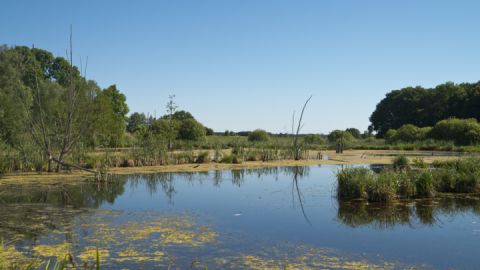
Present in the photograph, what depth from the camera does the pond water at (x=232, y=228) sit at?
626 cm

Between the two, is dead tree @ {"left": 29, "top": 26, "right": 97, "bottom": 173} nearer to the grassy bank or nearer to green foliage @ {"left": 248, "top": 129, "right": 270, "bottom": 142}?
the grassy bank

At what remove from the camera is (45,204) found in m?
10.6

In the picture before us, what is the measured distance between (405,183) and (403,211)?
1756 millimetres

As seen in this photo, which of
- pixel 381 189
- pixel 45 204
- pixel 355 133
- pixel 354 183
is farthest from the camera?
Answer: pixel 355 133

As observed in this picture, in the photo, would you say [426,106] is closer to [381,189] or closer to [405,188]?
[405,188]

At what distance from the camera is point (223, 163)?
20812 millimetres

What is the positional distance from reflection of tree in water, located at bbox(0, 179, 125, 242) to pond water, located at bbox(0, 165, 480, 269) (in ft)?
0.07

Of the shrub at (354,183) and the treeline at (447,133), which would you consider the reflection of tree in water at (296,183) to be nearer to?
the shrub at (354,183)

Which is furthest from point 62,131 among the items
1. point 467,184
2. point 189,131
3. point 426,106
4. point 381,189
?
point 426,106

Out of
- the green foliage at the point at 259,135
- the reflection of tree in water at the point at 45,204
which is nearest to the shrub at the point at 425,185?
the reflection of tree in water at the point at 45,204

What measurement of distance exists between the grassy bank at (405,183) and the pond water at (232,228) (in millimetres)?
459

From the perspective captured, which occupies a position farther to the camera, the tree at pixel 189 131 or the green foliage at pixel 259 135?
the green foliage at pixel 259 135

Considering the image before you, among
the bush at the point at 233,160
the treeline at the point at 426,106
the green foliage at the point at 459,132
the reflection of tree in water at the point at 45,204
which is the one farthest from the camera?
the treeline at the point at 426,106

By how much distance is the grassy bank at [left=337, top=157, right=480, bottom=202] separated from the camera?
11078 mm
